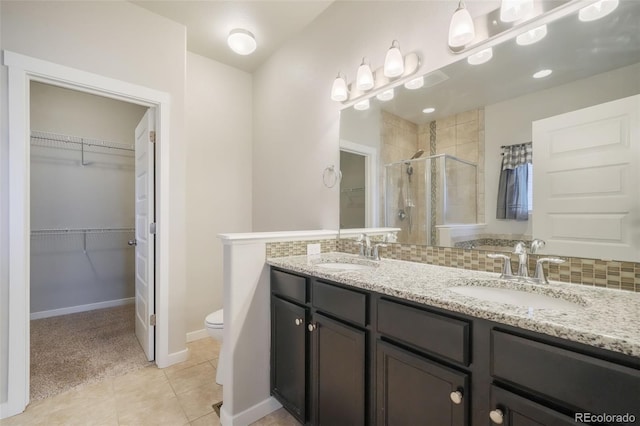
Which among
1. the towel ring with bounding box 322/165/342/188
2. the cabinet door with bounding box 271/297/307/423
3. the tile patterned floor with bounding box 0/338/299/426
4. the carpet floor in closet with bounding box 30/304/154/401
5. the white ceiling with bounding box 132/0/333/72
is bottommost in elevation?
A: the tile patterned floor with bounding box 0/338/299/426

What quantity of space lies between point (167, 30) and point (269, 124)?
110 centimetres

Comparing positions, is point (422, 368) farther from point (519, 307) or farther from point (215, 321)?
point (215, 321)

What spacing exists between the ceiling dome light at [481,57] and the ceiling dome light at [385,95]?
1.52ft

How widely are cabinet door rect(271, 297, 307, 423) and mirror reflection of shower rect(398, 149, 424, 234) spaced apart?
805mm

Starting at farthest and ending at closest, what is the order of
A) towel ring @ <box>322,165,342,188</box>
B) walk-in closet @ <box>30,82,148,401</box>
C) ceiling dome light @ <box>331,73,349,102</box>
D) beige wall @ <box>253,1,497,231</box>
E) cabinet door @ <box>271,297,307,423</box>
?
1. walk-in closet @ <box>30,82,148,401</box>
2. towel ring @ <box>322,165,342,188</box>
3. ceiling dome light @ <box>331,73,349,102</box>
4. beige wall @ <box>253,1,497,231</box>
5. cabinet door @ <box>271,297,307,423</box>

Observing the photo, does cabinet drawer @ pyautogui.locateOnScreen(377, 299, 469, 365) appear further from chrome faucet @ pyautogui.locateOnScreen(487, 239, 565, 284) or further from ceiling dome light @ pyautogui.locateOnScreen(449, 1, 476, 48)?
ceiling dome light @ pyautogui.locateOnScreen(449, 1, 476, 48)

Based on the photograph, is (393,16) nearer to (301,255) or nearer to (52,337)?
(301,255)

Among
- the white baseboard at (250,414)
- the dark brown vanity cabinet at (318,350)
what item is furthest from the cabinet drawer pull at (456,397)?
the white baseboard at (250,414)

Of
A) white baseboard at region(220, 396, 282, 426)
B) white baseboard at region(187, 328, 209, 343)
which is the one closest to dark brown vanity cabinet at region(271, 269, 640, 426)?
white baseboard at region(220, 396, 282, 426)

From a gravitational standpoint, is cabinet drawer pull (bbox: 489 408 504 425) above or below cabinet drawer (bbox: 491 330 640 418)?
below

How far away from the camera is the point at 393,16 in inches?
68.4

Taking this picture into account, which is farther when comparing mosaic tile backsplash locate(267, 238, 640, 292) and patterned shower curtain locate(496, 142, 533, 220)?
patterned shower curtain locate(496, 142, 533, 220)

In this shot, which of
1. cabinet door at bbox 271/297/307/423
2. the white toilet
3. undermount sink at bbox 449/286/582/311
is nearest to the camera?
undermount sink at bbox 449/286/582/311

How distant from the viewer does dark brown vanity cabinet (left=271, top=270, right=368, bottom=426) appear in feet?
3.89
